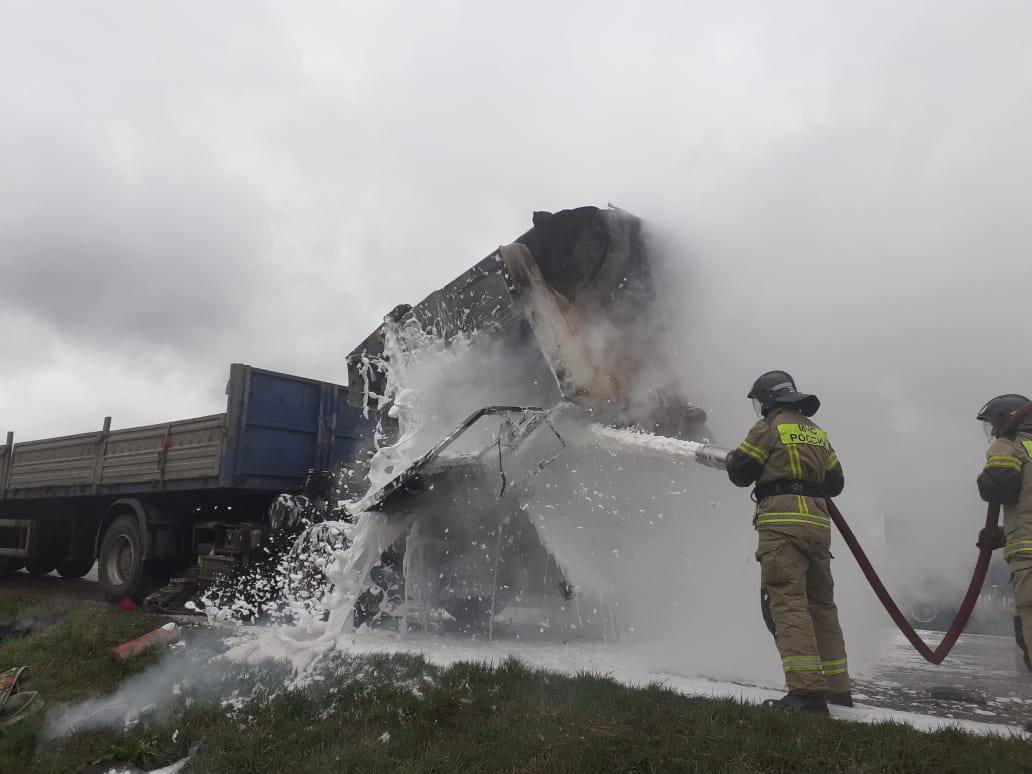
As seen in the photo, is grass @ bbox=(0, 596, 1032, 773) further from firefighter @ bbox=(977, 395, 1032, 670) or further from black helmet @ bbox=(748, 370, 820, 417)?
black helmet @ bbox=(748, 370, 820, 417)

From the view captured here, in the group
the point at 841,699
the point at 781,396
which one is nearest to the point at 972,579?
the point at 841,699

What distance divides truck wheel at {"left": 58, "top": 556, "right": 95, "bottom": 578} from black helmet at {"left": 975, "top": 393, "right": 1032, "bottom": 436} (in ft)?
36.5

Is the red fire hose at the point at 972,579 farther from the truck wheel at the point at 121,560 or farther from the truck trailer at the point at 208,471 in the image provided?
the truck wheel at the point at 121,560

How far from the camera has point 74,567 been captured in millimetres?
11477

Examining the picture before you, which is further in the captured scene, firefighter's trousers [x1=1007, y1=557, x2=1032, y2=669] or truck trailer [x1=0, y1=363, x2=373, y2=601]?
truck trailer [x1=0, y1=363, x2=373, y2=601]

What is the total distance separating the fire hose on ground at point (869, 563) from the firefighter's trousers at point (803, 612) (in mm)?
386

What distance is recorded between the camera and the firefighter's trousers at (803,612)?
135 inches

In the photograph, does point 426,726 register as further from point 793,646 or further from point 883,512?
point 883,512

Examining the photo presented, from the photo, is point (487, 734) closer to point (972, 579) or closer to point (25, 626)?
point (972, 579)

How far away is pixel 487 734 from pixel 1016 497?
2.95m

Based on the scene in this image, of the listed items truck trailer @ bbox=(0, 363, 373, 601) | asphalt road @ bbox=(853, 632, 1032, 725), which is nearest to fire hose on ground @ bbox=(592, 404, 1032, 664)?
asphalt road @ bbox=(853, 632, 1032, 725)

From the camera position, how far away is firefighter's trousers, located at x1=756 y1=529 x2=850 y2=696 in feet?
11.2

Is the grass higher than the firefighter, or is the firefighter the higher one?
the firefighter

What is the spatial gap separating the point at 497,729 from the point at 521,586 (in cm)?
254
